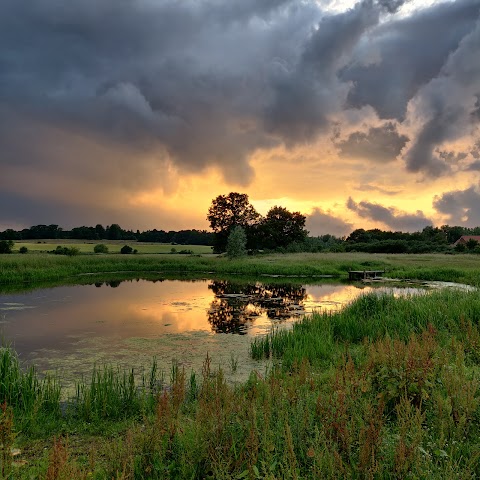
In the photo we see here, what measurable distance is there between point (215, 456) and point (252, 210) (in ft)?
283

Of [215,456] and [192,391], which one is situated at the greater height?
[215,456]


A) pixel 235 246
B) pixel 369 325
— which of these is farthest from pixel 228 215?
pixel 369 325

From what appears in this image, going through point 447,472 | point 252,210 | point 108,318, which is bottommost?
point 108,318

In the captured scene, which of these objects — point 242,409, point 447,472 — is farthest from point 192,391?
point 447,472

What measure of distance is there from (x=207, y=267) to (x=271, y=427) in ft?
155

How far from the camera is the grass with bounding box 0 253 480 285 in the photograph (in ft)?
121

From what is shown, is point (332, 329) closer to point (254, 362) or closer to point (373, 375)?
point (254, 362)

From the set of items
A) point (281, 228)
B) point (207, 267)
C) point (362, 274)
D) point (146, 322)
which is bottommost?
point (146, 322)

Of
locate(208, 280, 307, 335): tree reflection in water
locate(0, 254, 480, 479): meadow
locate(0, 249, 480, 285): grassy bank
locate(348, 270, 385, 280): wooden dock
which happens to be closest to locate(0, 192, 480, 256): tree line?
locate(0, 249, 480, 285): grassy bank

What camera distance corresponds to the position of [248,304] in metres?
24.7

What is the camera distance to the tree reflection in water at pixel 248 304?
62.1 ft

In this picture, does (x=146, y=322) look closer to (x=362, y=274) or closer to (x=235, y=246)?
(x=362, y=274)

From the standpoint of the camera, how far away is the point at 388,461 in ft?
14.9

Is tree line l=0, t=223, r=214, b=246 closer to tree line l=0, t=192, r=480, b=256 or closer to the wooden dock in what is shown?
tree line l=0, t=192, r=480, b=256
